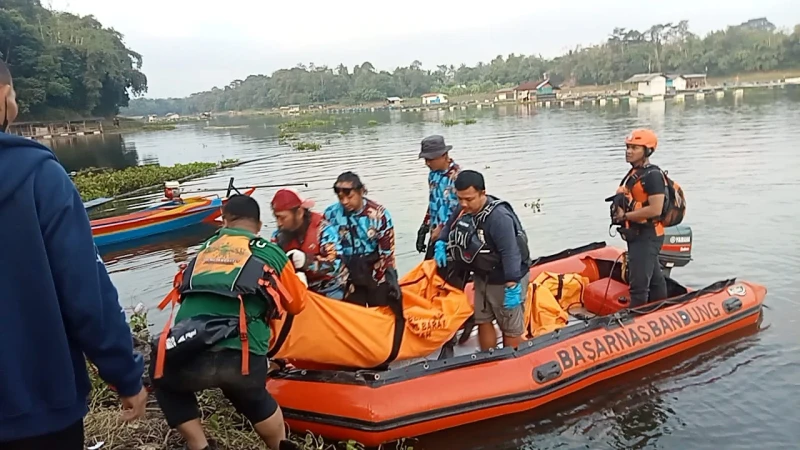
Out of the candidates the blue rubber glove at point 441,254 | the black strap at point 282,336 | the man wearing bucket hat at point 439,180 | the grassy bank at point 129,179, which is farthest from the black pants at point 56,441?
the grassy bank at point 129,179

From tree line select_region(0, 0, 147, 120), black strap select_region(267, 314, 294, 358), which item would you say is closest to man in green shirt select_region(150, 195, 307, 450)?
black strap select_region(267, 314, 294, 358)

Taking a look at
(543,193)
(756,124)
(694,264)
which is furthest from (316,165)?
(756,124)

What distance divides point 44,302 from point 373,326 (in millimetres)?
3182

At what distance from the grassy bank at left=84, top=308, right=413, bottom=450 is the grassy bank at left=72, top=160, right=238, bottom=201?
15.0m

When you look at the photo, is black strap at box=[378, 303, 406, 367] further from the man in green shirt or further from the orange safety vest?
the orange safety vest

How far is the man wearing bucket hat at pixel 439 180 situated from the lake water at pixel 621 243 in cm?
189

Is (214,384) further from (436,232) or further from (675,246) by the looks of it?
(675,246)

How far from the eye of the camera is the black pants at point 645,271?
6.32 meters

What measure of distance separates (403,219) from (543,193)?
397 cm

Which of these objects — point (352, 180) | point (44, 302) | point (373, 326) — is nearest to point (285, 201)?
point (352, 180)

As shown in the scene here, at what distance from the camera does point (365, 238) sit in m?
5.12

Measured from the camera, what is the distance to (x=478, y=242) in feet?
17.3

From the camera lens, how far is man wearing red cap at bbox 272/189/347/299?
5102mm

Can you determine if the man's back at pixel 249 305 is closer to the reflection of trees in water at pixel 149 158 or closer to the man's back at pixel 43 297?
the man's back at pixel 43 297
